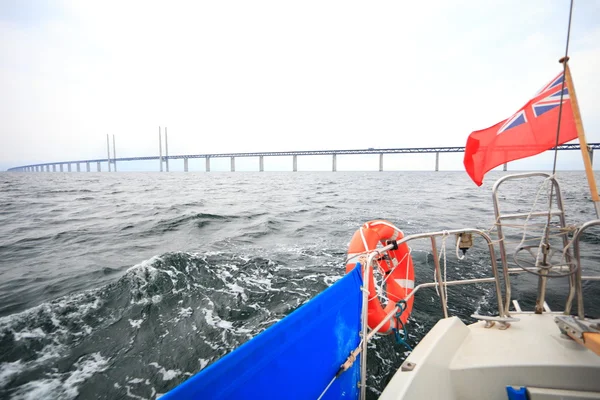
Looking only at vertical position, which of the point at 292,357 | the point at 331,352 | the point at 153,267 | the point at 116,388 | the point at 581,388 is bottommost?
the point at 116,388

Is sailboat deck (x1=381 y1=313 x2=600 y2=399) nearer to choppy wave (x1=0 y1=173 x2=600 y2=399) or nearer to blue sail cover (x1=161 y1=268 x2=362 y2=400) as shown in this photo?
blue sail cover (x1=161 y1=268 x2=362 y2=400)

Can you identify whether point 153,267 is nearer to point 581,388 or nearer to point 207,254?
point 207,254

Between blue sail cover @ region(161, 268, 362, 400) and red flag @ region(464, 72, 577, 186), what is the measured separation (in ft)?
8.12

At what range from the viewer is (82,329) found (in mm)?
3520

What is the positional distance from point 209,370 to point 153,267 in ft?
16.2

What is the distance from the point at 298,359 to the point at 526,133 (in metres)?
3.42

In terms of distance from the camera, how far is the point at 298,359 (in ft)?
4.95

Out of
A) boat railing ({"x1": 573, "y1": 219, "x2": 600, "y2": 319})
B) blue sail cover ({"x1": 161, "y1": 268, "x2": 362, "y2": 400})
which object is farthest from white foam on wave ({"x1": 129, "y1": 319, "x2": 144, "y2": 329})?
A: boat railing ({"x1": 573, "y1": 219, "x2": 600, "y2": 319})

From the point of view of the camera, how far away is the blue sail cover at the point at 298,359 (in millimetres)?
1107

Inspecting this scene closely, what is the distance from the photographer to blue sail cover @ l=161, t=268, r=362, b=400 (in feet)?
3.63

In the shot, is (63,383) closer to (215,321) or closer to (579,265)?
(215,321)

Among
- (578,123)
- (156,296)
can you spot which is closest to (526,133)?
(578,123)

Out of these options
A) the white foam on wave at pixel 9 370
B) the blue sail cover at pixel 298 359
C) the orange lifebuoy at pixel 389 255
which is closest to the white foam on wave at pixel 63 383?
the white foam on wave at pixel 9 370

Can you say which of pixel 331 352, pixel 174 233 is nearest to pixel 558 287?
pixel 331 352
